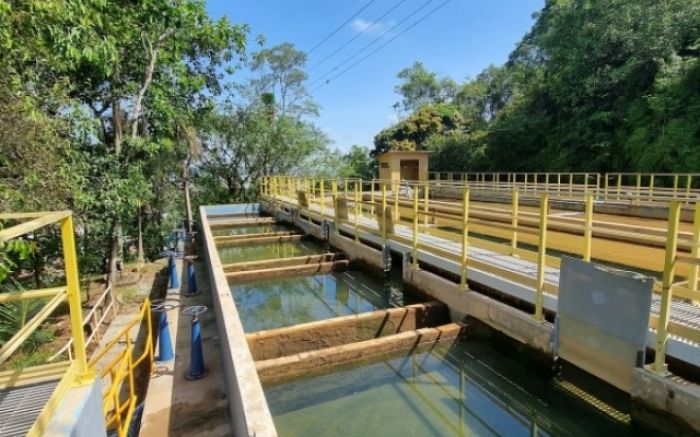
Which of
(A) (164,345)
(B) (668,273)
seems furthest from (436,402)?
(A) (164,345)

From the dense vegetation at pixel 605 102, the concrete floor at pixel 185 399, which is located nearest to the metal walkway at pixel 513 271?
the concrete floor at pixel 185 399

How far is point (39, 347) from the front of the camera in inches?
247

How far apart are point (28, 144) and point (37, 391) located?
3.70 meters

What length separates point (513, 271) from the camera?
494 cm

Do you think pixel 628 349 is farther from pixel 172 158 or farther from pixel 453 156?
pixel 453 156

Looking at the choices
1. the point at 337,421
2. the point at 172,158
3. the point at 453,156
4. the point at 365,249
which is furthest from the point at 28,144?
the point at 453,156

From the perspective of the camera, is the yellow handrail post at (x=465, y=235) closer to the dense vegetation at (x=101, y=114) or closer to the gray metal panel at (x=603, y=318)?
the gray metal panel at (x=603, y=318)

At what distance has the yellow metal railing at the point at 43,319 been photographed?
1.65m

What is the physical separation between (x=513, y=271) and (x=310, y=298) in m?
3.91

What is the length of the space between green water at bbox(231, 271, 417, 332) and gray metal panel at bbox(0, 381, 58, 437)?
14.4 feet

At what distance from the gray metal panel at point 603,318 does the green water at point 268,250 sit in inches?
299

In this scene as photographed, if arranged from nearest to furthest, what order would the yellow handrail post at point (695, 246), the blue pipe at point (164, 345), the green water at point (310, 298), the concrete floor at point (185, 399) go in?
the yellow handrail post at point (695, 246), the concrete floor at point (185, 399), the blue pipe at point (164, 345), the green water at point (310, 298)

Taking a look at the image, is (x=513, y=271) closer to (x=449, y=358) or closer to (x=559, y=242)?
(x=559, y=242)

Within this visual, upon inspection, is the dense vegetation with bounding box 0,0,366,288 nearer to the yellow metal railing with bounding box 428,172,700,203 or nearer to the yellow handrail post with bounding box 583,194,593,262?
the yellow handrail post with bounding box 583,194,593,262
